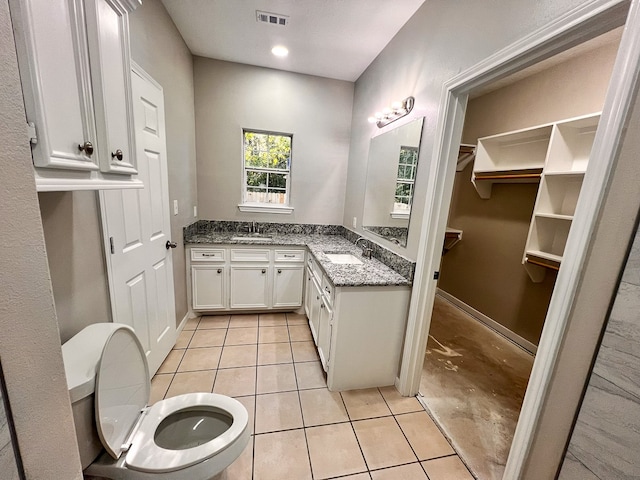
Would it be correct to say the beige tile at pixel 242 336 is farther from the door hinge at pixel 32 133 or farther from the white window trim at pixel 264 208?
the door hinge at pixel 32 133

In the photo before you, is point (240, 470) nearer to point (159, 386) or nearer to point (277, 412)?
point (277, 412)

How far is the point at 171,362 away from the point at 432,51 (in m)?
2.94

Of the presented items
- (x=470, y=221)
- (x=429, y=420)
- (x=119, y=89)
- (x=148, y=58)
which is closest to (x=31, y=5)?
(x=119, y=89)

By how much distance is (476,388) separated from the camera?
1.93 meters

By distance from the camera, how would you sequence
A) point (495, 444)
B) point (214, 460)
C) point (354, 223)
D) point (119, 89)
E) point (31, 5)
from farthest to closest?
1. point (354, 223)
2. point (495, 444)
3. point (214, 460)
4. point (119, 89)
5. point (31, 5)

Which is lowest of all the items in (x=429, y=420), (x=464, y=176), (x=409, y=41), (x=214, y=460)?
(x=429, y=420)

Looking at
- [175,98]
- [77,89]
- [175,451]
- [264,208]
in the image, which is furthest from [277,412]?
[175,98]

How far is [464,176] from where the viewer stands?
326 cm

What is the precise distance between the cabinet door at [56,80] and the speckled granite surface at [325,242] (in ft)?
4.42

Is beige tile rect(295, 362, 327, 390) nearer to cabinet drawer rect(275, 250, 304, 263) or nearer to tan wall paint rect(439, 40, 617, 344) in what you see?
cabinet drawer rect(275, 250, 304, 263)

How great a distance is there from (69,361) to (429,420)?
193 centimetres

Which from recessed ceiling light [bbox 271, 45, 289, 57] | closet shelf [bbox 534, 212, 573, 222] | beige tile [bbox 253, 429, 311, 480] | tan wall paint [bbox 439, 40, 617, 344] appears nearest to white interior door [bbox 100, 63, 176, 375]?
beige tile [bbox 253, 429, 311, 480]

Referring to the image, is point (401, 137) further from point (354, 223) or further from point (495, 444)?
point (495, 444)

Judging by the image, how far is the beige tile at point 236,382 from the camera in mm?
1804
